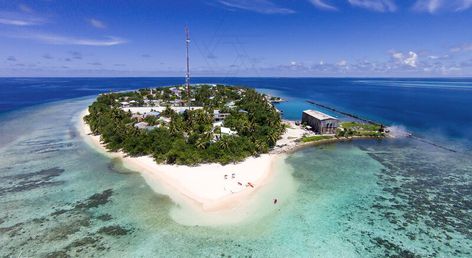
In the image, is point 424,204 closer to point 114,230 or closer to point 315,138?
point 315,138


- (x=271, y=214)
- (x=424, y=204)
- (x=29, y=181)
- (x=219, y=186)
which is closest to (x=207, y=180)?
(x=219, y=186)

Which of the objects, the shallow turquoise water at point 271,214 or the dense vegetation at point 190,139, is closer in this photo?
Answer: the shallow turquoise water at point 271,214

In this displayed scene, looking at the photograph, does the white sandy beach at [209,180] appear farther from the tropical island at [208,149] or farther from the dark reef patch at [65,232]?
the dark reef patch at [65,232]

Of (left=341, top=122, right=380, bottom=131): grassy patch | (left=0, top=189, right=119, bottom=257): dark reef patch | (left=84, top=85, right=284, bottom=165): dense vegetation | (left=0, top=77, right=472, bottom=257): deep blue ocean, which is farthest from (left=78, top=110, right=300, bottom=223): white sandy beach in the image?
(left=341, top=122, right=380, bottom=131): grassy patch

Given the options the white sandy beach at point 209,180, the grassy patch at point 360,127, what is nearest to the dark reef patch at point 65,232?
the white sandy beach at point 209,180

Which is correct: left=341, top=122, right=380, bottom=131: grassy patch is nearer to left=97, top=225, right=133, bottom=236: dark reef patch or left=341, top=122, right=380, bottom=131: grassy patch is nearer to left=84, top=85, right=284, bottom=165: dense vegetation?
left=84, top=85, right=284, bottom=165: dense vegetation

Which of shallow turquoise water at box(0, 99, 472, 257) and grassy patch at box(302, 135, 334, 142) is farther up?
grassy patch at box(302, 135, 334, 142)

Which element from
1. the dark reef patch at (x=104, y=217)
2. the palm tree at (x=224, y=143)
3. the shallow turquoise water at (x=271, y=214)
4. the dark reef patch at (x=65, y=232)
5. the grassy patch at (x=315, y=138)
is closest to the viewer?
the dark reef patch at (x=65, y=232)
